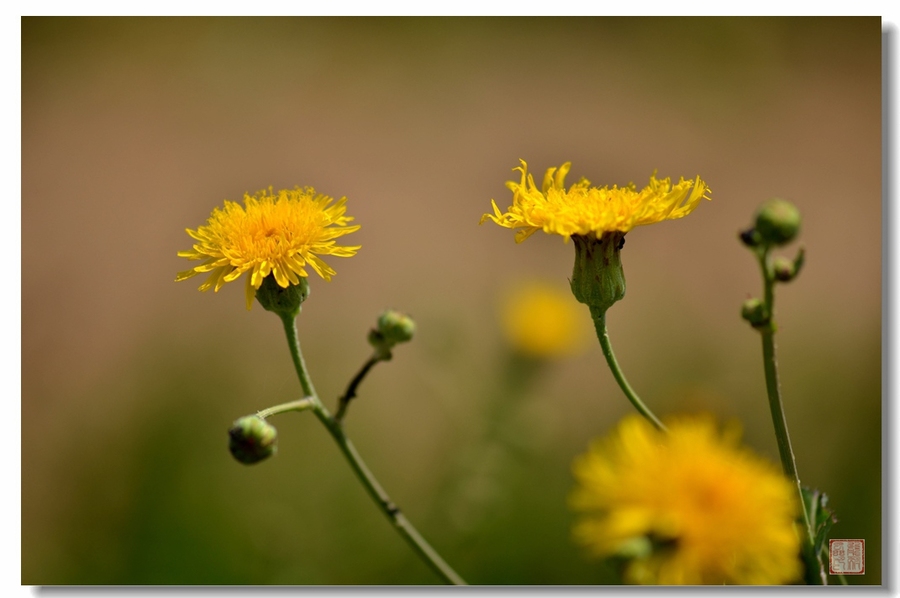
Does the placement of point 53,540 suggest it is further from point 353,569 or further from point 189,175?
point 189,175

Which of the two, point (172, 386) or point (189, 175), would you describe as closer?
point (172, 386)

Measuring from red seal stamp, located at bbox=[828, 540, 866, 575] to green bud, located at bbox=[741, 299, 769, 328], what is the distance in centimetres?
128

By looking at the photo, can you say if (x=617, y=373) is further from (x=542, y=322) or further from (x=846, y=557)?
(x=542, y=322)

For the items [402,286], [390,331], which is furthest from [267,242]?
[402,286]

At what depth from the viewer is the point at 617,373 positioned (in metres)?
1.77

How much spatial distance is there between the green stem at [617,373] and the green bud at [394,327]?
1.38 feet

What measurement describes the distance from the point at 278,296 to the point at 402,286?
248 cm

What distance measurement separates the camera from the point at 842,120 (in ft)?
10.8

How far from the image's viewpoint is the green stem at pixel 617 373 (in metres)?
1.72

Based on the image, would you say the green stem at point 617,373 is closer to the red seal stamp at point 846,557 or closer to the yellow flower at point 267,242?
the yellow flower at point 267,242

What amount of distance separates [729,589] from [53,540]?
2323 millimetres

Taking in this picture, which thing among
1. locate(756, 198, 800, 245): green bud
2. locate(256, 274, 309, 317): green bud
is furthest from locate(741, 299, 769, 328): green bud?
locate(256, 274, 309, 317): green bud
